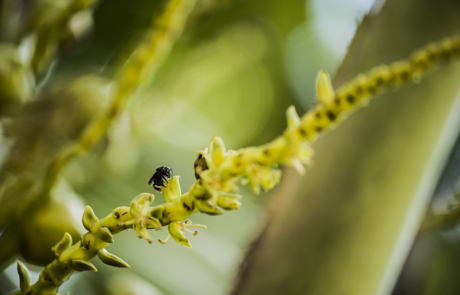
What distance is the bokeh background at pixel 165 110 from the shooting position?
25cm

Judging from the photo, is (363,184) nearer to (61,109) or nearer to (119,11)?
(61,109)

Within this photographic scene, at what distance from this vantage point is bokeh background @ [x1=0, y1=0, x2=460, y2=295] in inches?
9.7

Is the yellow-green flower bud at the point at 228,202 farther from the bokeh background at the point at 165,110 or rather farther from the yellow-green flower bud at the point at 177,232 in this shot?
the bokeh background at the point at 165,110

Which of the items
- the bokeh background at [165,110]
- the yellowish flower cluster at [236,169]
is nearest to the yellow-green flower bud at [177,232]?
the yellowish flower cluster at [236,169]

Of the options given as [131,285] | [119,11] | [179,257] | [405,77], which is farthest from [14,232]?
[119,11]

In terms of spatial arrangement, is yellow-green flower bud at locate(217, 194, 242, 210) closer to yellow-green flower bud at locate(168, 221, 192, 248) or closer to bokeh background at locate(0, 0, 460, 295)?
yellow-green flower bud at locate(168, 221, 192, 248)

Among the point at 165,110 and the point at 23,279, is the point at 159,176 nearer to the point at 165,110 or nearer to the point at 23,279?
the point at 23,279

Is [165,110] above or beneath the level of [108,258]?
above

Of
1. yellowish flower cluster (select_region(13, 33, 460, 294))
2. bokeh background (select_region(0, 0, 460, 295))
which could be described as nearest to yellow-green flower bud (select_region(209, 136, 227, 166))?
yellowish flower cluster (select_region(13, 33, 460, 294))

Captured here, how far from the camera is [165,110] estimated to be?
34cm

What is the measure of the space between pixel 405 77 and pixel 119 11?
1.80 ft

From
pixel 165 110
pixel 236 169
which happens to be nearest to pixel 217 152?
pixel 236 169

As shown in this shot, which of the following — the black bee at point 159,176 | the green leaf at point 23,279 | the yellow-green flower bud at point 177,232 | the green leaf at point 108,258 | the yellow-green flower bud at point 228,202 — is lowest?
the green leaf at point 23,279

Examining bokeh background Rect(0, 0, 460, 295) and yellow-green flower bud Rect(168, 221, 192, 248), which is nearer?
yellow-green flower bud Rect(168, 221, 192, 248)
